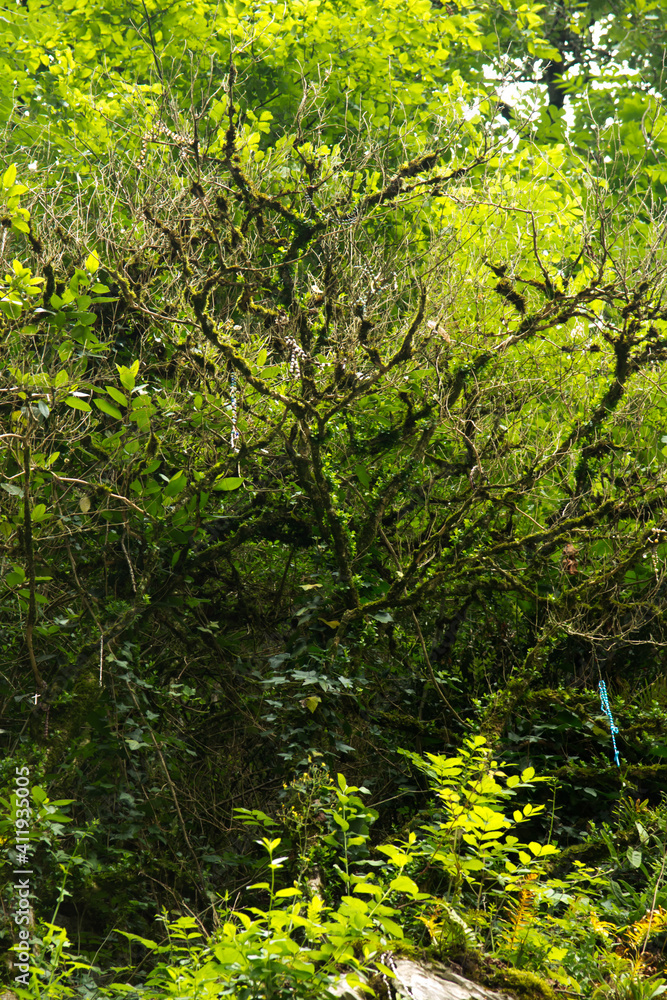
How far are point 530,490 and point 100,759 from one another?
2.64m

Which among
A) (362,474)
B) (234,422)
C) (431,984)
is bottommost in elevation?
(431,984)

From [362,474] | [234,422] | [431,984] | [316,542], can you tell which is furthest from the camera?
[362,474]

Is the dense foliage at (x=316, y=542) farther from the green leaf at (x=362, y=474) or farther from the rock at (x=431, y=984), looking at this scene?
the rock at (x=431, y=984)

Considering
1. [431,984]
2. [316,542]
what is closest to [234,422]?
[316,542]

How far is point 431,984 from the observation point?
264 centimetres

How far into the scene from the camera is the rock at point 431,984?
252 centimetres

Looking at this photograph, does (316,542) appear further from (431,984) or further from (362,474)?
(431,984)

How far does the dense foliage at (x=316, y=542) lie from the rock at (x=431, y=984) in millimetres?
280

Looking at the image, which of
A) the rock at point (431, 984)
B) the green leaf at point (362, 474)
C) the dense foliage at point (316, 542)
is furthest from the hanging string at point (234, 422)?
the rock at point (431, 984)

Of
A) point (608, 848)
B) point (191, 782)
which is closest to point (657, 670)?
point (608, 848)

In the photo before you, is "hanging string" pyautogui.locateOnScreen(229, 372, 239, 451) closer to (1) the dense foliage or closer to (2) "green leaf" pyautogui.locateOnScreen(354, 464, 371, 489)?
(1) the dense foliage

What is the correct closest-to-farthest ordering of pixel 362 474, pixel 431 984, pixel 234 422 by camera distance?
pixel 431 984 < pixel 234 422 < pixel 362 474

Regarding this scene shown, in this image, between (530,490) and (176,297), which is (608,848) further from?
(176,297)

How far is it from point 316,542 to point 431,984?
2.34m
